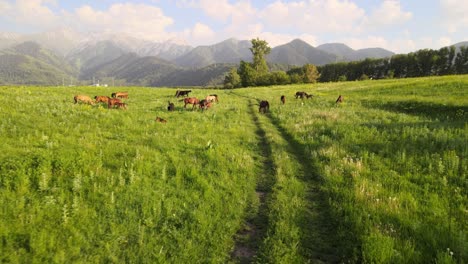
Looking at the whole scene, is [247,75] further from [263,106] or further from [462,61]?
[263,106]

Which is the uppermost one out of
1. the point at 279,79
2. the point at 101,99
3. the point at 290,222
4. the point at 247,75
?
the point at 247,75

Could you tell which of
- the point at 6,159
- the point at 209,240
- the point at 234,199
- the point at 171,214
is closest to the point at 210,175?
the point at 234,199

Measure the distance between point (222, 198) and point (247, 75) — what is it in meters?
106

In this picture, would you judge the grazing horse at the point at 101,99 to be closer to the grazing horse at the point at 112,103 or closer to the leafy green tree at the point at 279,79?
the grazing horse at the point at 112,103

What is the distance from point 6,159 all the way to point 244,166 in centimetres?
737

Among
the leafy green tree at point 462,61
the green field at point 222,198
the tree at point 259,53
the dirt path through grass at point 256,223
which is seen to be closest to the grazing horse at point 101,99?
the green field at point 222,198

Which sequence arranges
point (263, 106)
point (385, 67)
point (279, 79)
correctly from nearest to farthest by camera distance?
1. point (263, 106)
2. point (279, 79)
3. point (385, 67)

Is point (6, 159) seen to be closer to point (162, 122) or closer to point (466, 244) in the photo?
point (162, 122)

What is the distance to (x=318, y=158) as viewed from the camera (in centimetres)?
1152

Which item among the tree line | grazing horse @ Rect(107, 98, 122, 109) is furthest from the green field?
the tree line

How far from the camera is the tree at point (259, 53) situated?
111m

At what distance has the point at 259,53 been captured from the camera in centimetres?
11369

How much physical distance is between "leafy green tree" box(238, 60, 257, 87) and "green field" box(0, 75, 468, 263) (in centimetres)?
9863

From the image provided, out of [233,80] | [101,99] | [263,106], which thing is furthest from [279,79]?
[101,99]
